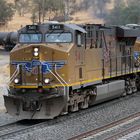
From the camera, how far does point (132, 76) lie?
23.5 metres

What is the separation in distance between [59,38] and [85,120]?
9.85ft

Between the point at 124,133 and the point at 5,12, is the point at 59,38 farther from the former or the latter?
the point at 5,12

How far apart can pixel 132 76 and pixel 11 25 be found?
58.7m

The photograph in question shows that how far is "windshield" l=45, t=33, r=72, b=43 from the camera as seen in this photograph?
52.0 feet

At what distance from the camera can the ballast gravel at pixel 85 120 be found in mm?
13055

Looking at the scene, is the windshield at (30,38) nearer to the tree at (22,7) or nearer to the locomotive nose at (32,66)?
the locomotive nose at (32,66)

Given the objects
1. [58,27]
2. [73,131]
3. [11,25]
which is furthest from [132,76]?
[11,25]

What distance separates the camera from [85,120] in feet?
51.0

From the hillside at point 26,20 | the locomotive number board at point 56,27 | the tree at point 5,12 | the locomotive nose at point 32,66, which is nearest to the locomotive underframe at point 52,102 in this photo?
the locomotive nose at point 32,66

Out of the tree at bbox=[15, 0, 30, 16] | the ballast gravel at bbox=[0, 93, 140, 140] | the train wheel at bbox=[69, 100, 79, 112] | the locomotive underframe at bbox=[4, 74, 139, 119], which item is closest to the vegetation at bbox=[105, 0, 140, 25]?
the ballast gravel at bbox=[0, 93, 140, 140]

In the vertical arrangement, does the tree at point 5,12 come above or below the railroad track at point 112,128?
above

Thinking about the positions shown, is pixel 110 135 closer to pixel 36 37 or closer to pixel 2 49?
→ pixel 36 37

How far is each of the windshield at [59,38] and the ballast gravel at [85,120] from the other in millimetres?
2723

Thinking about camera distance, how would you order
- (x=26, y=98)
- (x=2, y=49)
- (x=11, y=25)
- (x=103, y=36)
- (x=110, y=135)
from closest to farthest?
(x=110, y=135) → (x=26, y=98) → (x=103, y=36) → (x=2, y=49) → (x=11, y=25)
